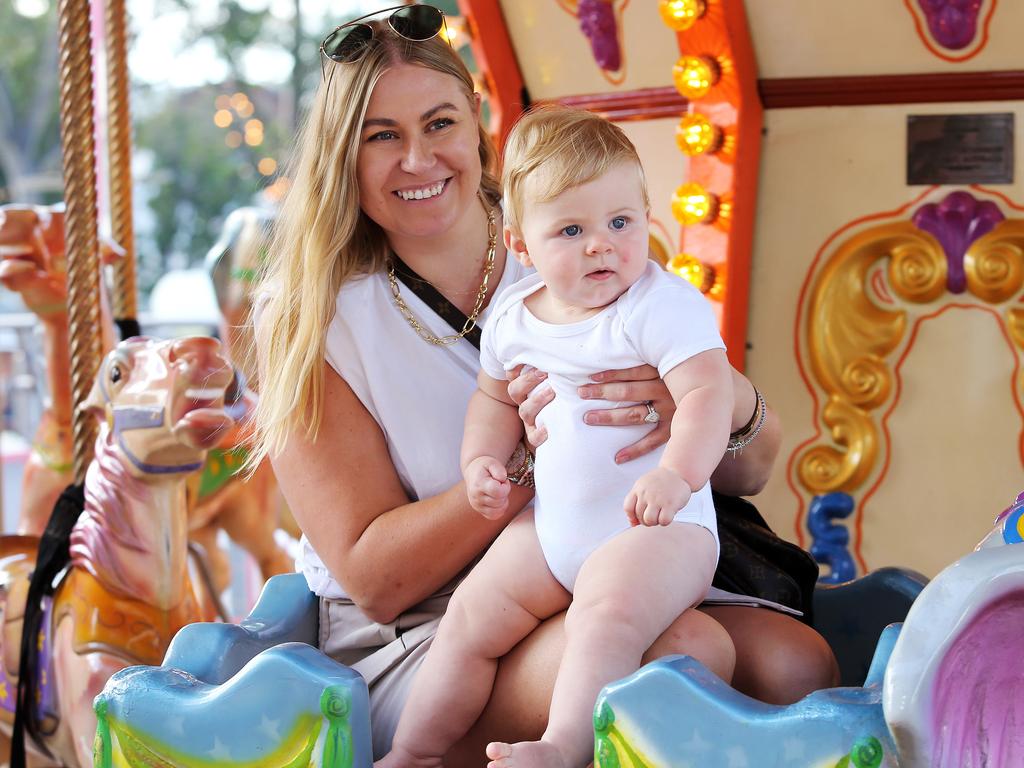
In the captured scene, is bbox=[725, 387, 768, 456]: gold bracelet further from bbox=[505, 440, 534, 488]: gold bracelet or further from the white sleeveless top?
the white sleeveless top

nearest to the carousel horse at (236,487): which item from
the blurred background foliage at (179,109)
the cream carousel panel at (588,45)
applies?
the cream carousel panel at (588,45)

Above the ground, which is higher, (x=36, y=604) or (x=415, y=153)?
(x=415, y=153)

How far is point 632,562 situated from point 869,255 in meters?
1.44

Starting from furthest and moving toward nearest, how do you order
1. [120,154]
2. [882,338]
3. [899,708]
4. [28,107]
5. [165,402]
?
[28,107], [120,154], [882,338], [165,402], [899,708]

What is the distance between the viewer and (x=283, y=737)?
126 cm

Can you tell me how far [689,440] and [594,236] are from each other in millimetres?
232

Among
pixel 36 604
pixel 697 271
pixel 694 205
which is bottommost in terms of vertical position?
pixel 36 604

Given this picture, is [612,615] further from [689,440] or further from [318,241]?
[318,241]

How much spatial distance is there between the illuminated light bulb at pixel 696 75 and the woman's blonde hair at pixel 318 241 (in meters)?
0.94

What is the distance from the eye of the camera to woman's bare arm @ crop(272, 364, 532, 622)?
60.6 inches

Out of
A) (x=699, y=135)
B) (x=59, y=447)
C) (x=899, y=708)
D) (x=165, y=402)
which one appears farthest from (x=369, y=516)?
(x=59, y=447)

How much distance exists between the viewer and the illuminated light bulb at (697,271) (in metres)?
2.56

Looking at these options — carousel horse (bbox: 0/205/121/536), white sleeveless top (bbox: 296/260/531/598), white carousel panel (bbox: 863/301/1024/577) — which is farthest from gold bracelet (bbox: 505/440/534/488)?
carousel horse (bbox: 0/205/121/536)

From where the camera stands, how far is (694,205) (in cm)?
257
